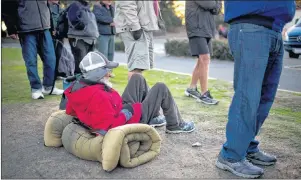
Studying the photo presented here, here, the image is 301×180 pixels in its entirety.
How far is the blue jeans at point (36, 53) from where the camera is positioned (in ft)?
19.0

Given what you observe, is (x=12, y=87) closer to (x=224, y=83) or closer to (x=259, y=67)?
(x=224, y=83)

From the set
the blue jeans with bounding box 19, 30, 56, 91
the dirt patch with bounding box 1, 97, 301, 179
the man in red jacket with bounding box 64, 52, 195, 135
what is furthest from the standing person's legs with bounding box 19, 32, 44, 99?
the man in red jacket with bounding box 64, 52, 195, 135

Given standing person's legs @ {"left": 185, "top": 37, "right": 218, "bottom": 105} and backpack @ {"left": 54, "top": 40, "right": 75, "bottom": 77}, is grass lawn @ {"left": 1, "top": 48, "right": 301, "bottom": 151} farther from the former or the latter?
backpack @ {"left": 54, "top": 40, "right": 75, "bottom": 77}

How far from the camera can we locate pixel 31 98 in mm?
5914

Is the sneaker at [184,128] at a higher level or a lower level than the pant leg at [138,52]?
lower

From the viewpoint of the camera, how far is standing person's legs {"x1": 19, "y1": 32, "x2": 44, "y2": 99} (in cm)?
579

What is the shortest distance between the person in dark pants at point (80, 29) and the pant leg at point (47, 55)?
20.8 inches

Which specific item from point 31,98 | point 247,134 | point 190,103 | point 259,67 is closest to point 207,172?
point 247,134

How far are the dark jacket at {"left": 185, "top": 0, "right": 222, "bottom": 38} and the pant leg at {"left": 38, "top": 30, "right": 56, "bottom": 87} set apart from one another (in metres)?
2.21

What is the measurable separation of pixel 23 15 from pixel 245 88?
404 cm

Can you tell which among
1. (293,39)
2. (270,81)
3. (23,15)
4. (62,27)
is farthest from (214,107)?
(23,15)

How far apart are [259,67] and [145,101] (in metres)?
1.33

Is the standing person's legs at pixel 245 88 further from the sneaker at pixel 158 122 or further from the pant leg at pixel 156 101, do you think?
the sneaker at pixel 158 122

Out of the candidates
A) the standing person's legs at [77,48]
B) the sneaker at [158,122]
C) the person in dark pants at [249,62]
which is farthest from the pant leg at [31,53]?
the person in dark pants at [249,62]
